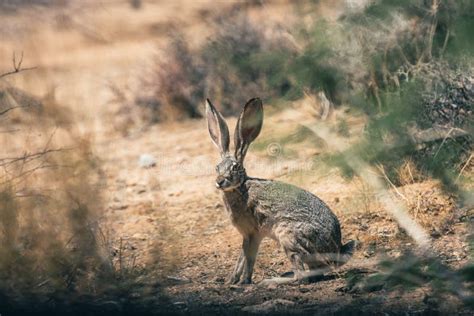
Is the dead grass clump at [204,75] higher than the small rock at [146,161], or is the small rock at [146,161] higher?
the dead grass clump at [204,75]

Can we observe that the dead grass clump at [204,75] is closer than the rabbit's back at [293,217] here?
No

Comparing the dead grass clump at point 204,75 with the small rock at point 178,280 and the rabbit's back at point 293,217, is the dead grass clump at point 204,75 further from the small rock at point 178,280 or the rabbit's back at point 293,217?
the rabbit's back at point 293,217

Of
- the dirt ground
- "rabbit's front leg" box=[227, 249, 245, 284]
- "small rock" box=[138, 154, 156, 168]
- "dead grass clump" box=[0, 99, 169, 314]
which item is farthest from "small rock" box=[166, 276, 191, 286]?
"small rock" box=[138, 154, 156, 168]

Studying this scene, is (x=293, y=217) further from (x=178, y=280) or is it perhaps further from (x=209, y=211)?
(x=209, y=211)

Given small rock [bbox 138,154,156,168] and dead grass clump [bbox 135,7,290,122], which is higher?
dead grass clump [bbox 135,7,290,122]

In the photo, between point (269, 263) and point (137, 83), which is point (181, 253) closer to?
point (269, 263)

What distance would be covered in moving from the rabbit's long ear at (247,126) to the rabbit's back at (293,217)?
274mm

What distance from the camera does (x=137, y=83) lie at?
1309 cm

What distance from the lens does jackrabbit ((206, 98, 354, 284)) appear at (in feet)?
21.8

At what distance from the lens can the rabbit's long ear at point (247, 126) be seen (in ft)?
21.6

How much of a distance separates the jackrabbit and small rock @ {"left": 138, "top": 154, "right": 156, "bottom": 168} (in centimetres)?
385

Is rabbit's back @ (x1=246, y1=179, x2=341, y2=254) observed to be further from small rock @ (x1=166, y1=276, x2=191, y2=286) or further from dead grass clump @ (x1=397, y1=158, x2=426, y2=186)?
dead grass clump @ (x1=397, y1=158, x2=426, y2=186)

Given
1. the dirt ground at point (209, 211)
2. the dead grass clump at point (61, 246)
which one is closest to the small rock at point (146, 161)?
the dirt ground at point (209, 211)

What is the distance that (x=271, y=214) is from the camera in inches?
265
